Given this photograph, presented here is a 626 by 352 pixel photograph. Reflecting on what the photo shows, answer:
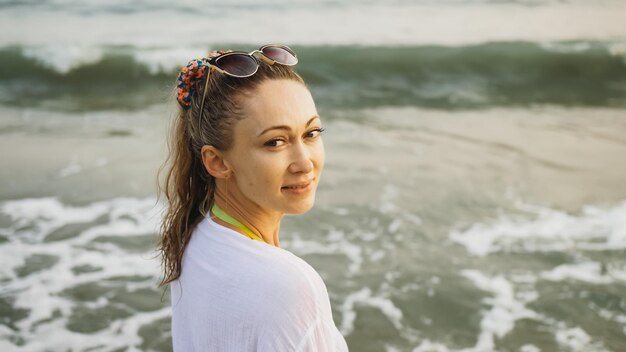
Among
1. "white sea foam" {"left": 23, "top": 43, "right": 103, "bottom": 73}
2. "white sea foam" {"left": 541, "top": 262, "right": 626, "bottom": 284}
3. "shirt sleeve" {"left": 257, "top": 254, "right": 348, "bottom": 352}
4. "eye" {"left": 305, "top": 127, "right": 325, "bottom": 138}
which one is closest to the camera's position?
"shirt sleeve" {"left": 257, "top": 254, "right": 348, "bottom": 352}

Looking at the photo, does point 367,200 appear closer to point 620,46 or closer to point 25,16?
point 620,46

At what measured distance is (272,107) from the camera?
6.45 ft

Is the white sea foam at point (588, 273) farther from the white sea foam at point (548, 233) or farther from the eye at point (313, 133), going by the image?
the eye at point (313, 133)

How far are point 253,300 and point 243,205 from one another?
0.43 meters

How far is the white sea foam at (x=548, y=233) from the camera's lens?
5.38 m

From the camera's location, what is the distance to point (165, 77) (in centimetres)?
1186

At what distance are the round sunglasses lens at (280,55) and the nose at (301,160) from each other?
27 centimetres

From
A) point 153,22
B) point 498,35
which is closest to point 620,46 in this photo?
point 498,35

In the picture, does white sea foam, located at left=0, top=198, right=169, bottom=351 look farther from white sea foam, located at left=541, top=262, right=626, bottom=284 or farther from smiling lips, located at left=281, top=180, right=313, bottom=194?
white sea foam, located at left=541, top=262, right=626, bottom=284

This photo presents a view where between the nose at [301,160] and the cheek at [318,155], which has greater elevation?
the cheek at [318,155]

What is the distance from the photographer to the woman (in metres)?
1.72

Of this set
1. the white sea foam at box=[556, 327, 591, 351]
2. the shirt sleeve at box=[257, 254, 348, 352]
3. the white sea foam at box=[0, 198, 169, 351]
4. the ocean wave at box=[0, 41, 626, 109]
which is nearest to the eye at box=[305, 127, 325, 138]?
the shirt sleeve at box=[257, 254, 348, 352]

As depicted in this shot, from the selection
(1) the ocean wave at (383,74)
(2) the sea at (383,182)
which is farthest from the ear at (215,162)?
(1) the ocean wave at (383,74)

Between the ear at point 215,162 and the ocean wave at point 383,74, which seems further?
the ocean wave at point 383,74
